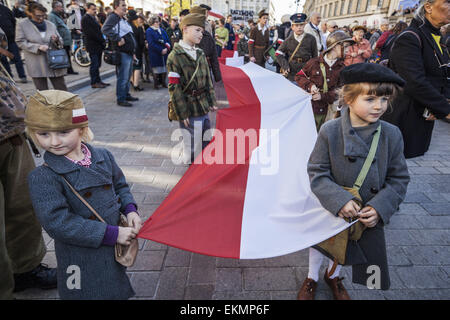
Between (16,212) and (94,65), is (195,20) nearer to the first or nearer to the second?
(16,212)

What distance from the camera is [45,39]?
5289 mm

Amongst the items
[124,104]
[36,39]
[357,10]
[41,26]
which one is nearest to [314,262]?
[36,39]

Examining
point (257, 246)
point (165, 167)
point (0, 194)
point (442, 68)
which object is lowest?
point (165, 167)

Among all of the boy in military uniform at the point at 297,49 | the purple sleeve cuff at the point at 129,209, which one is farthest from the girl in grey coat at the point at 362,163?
the boy in military uniform at the point at 297,49

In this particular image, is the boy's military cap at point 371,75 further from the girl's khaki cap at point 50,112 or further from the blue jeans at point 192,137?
the blue jeans at point 192,137

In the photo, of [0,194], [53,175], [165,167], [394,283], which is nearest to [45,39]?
[165,167]

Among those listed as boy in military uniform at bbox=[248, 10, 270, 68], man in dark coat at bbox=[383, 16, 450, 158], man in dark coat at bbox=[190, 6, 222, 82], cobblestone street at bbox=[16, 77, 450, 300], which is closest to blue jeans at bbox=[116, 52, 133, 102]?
man in dark coat at bbox=[190, 6, 222, 82]

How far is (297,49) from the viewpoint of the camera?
4945 millimetres

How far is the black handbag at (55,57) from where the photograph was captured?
17.4 feet

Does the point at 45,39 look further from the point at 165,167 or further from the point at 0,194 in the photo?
the point at 0,194

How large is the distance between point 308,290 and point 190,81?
8.59ft

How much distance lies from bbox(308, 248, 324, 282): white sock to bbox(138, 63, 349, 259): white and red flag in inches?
18.3

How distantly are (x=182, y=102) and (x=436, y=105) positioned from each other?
2.69m
